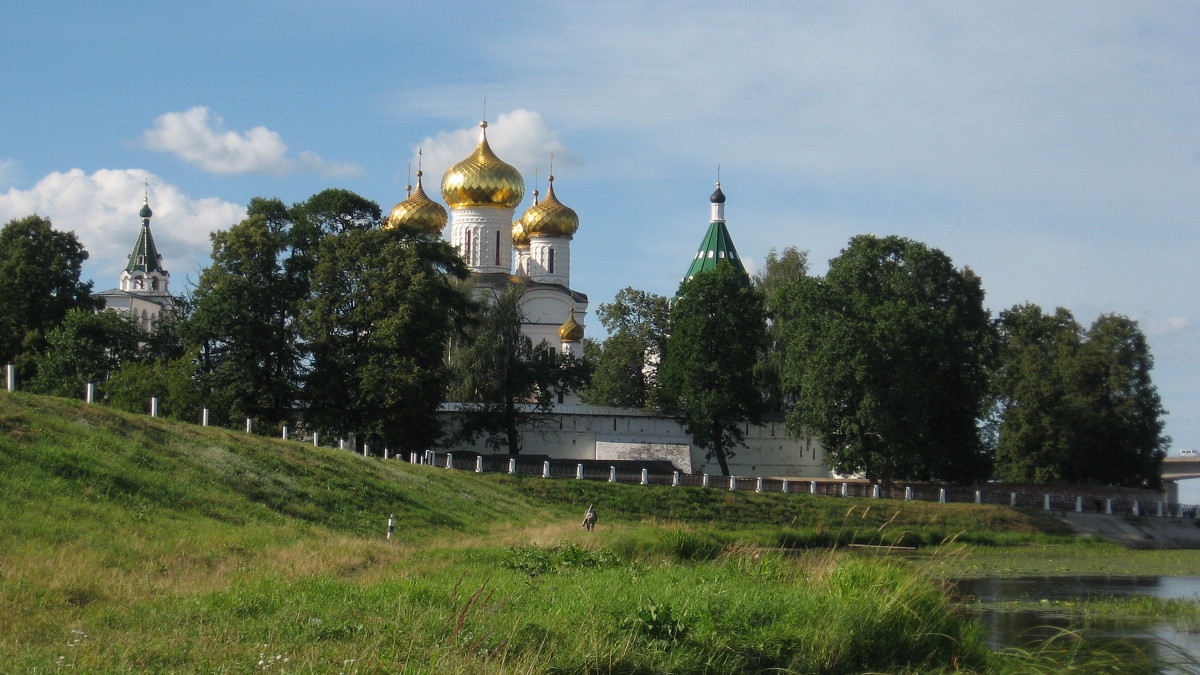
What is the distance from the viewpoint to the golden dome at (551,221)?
60.3m

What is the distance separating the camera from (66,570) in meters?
11.8

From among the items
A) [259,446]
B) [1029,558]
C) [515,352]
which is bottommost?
[1029,558]

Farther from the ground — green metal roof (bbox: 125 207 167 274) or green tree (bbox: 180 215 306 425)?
green metal roof (bbox: 125 207 167 274)

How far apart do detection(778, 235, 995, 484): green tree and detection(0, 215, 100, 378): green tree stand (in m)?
24.6

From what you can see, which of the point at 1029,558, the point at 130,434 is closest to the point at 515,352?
the point at 1029,558

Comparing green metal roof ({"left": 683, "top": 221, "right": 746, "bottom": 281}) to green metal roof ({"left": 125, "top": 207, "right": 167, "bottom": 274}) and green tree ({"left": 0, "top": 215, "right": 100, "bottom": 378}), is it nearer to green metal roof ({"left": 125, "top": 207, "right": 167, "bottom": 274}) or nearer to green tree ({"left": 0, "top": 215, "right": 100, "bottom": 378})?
green tree ({"left": 0, "top": 215, "right": 100, "bottom": 378})

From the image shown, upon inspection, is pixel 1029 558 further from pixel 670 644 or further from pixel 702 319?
pixel 670 644

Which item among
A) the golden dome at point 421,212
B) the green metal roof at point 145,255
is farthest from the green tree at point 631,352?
the green metal roof at point 145,255

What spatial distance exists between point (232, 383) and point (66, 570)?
24774 mm

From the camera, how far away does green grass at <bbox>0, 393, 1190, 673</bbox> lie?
9055mm

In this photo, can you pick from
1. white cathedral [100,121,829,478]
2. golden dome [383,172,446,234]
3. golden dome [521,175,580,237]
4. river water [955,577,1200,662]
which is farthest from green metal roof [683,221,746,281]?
river water [955,577,1200,662]

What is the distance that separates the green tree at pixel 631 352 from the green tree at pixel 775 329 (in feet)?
14.1

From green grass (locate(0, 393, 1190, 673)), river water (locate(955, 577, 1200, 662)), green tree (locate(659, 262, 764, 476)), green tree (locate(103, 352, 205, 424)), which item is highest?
green tree (locate(659, 262, 764, 476))

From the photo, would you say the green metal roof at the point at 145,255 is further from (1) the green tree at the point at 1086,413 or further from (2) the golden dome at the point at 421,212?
(1) the green tree at the point at 1086,413
